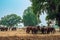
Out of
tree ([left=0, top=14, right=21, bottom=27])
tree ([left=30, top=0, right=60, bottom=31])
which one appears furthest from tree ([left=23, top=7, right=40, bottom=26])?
tree ([left=30, top=0, right=60, bottom=31])

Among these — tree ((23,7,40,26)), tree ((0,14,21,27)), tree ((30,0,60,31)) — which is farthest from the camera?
tree ((0,14,21,27))

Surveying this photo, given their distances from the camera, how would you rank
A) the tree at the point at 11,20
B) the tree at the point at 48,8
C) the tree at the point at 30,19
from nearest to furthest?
the tree at the point at 48,8, the tree at the point at 30,19, the tree at the point at 11,20

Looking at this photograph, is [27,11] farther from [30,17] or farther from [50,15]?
[50,15]

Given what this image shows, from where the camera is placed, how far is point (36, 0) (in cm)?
4631

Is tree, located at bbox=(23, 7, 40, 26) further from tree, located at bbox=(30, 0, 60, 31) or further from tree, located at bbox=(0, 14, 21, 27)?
tree, located at bbox=(30, 0, 60, 31)

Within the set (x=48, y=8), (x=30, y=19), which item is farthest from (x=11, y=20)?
(x=48, y=8)

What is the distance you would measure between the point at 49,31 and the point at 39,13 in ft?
28.2

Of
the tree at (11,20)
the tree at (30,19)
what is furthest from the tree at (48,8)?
the tree at (11,20)

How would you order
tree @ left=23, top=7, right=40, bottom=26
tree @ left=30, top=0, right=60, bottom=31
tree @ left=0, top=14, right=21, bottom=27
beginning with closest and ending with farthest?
1. tree @ left=30, top=0, right=60, bottom=31
2. tree @ left=23, top=7, right=40, bottom=26
3. tree @ left=0, top=14, right=21, bottom=27

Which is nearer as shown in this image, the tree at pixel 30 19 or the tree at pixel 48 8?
the tree at pixel 48 8

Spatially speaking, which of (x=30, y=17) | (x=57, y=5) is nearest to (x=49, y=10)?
(x=57, y=5)

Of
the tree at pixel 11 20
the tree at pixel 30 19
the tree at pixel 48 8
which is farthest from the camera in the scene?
the tree at pixel 11 20

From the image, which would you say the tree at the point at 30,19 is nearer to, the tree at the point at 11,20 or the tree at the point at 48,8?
the tree at the point at 11,20

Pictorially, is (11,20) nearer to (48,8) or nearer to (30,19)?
(30,19)
